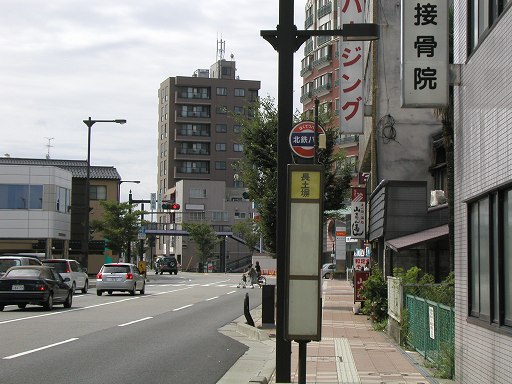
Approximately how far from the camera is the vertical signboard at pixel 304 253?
9148 millimetres

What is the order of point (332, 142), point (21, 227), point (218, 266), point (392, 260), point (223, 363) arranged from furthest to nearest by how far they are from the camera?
point (218, 266) → point (21, 227) → point (332, 142) → point (392, 260) → point (223, 363)

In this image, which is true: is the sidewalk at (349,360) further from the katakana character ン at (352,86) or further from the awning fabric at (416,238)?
the katakana character ン at (352,86)

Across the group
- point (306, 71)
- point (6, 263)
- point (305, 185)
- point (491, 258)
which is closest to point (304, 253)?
point (305, 185)

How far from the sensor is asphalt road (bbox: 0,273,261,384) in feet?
44.3

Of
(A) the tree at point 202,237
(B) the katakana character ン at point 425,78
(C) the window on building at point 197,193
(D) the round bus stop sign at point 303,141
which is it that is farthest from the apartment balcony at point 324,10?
(B) the katakana character ン at point 425,78

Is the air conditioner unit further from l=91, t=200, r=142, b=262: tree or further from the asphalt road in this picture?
l=91, t=200, r=142, b=262: tree

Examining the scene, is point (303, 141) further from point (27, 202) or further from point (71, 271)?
point (27, 202)

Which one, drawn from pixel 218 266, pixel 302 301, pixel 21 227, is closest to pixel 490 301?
pixel 302 301

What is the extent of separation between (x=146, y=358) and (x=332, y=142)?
1965 centimetres

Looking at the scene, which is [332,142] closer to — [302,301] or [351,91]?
[351,91]

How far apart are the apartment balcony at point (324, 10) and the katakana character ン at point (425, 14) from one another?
3138 inches

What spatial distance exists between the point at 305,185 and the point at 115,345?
31.9 ft

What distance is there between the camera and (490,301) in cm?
1008

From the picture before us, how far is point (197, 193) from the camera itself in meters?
130
